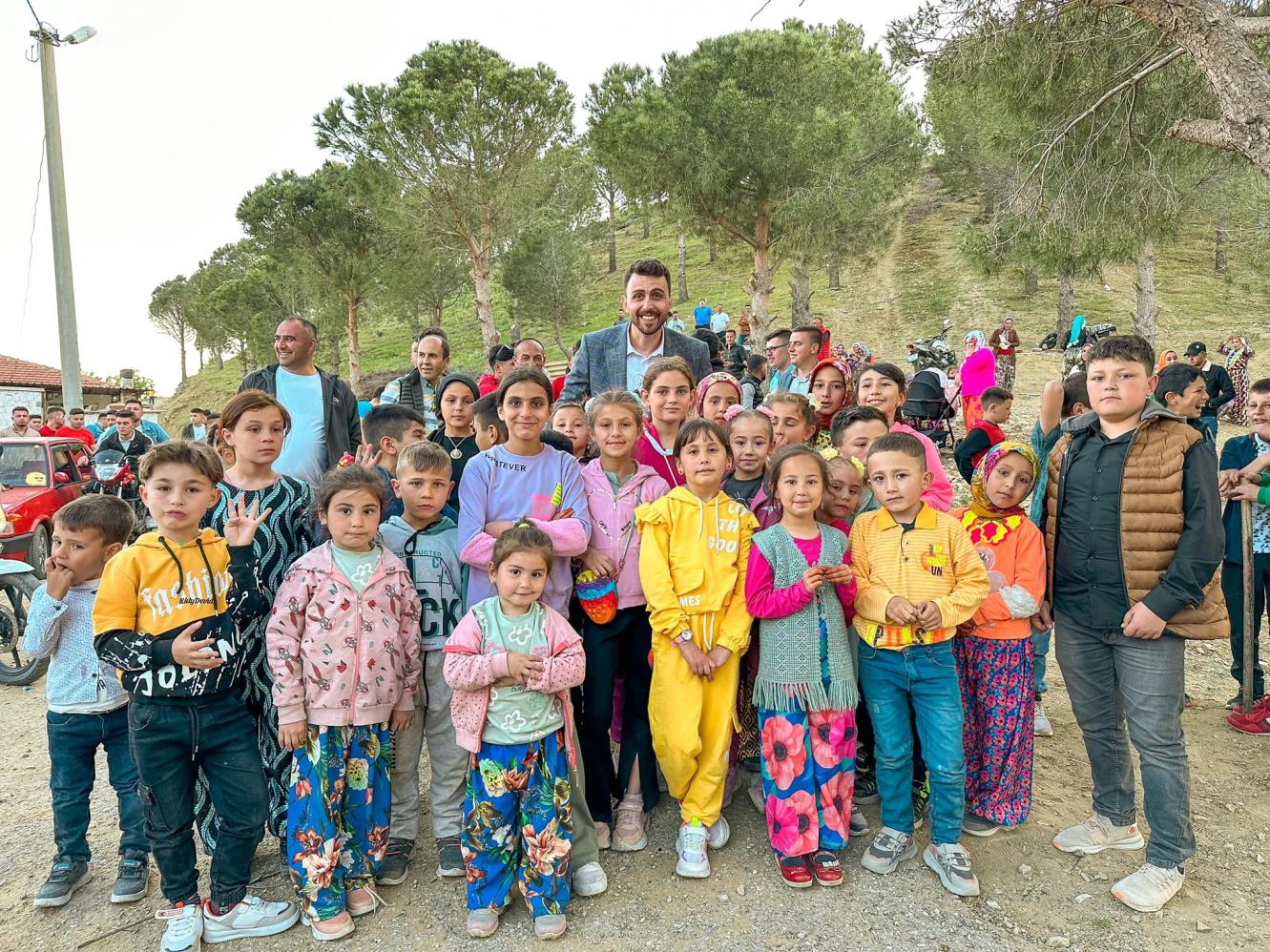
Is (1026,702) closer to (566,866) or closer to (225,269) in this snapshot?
(566,866)

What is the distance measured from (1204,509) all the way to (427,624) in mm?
2937

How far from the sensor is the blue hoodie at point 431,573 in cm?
287

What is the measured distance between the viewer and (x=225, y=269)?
42.3 meters

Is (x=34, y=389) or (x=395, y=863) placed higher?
(x=34, y=389)

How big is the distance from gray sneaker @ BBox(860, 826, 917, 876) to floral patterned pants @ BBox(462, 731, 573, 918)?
3.89 ft

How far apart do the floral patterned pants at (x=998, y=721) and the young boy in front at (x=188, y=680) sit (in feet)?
9.01

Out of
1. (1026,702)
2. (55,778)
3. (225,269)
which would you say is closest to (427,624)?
(55,778)

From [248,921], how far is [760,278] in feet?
55.6

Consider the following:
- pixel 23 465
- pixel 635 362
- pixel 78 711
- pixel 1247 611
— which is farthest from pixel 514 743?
pixel 23 465

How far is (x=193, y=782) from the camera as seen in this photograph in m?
2.43

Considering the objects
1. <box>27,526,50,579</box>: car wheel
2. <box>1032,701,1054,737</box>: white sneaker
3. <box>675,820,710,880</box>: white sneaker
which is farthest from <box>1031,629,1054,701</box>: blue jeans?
<box>27,526,50,579</box>: car wheel

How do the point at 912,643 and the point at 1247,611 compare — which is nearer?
the point at 912,643

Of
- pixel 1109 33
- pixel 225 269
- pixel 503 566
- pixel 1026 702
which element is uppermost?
pixel 225 269

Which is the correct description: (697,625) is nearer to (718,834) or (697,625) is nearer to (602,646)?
(602,646)
